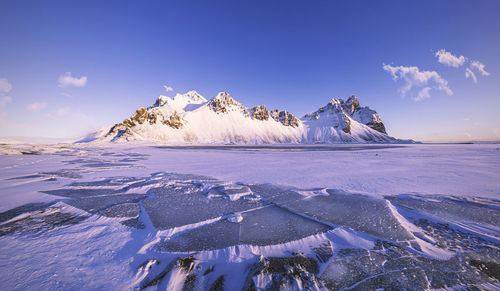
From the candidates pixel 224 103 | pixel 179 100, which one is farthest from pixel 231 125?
pixel 179 100

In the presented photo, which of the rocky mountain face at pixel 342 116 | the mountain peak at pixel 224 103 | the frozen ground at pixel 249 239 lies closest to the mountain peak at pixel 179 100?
the mountain peak at pixel 224 103

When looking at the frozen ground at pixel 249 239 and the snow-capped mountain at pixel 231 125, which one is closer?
the frozen ground at pixel 249 239

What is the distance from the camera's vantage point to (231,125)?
123375mm

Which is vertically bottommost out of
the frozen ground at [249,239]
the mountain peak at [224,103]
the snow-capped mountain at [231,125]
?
the frozen ground at [249,239]

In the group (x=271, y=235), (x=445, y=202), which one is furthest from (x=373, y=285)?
(x=445, y=202)

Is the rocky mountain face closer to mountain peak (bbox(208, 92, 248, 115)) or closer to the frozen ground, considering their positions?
mountain peak (bbox(208, 92, 248, 115))

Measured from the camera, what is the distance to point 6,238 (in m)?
2.39

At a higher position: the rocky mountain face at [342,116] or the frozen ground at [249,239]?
the rocky mountain face at [342,116]

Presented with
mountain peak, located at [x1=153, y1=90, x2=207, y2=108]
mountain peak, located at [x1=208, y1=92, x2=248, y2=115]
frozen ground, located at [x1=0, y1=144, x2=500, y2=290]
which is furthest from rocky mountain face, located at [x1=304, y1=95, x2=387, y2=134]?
frozen ground, located at [x1=0, y1=144, x2=500, y2=290]

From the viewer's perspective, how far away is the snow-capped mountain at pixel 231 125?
91500mm

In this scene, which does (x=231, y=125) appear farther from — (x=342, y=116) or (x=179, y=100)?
(x=342, y=116)

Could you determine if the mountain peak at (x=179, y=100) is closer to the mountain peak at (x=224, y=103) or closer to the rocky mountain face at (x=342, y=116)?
the mountain peak at (x=224, y=103)

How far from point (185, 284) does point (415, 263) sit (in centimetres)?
270

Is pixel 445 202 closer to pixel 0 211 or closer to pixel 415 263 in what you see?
pixel 415 263
